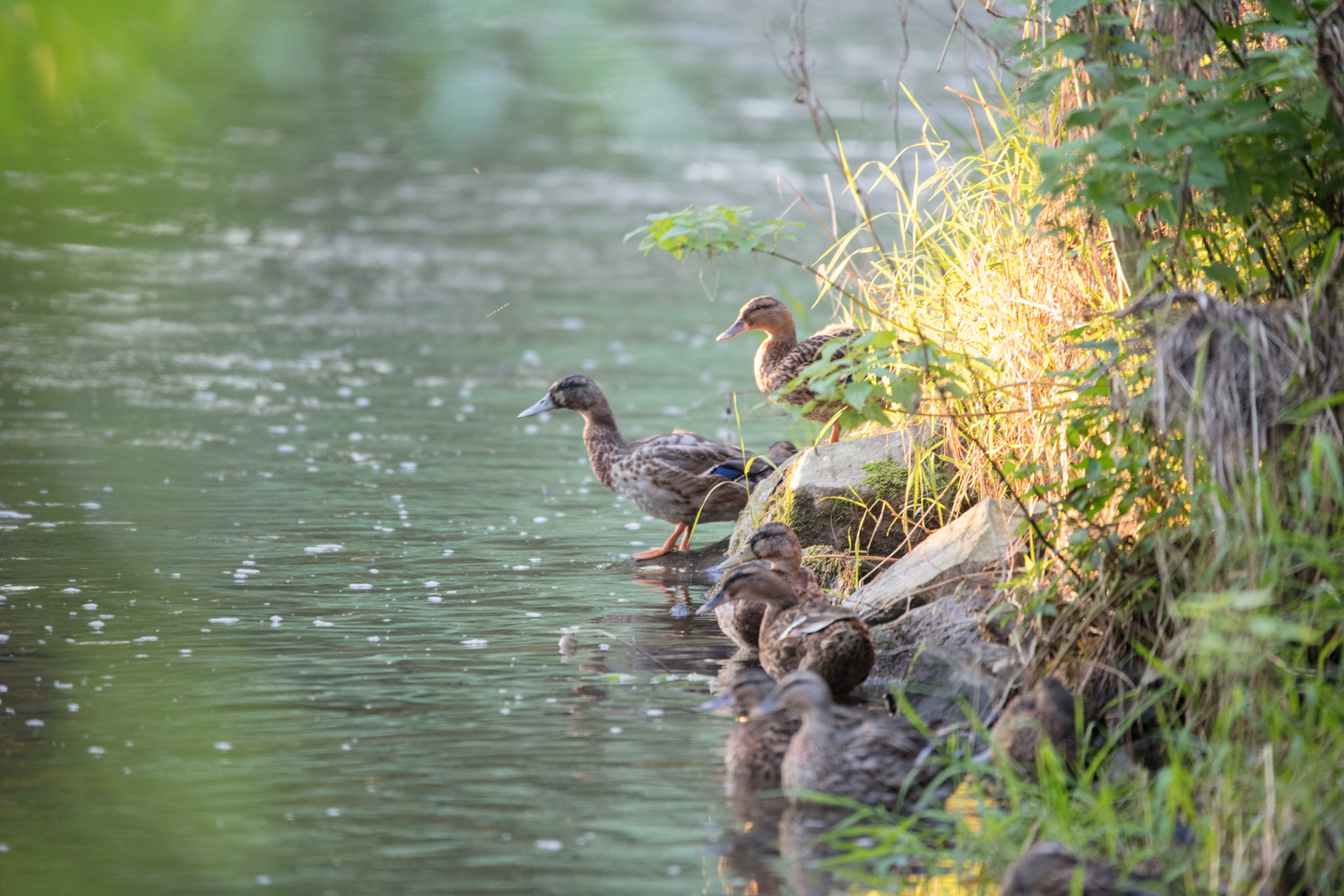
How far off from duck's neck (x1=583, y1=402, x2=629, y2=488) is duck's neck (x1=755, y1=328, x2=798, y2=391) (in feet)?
3.17

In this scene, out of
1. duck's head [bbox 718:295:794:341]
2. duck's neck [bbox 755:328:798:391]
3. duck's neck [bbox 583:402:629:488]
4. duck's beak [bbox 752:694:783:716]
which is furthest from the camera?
duck's neck [bbox 583:402:629:488]

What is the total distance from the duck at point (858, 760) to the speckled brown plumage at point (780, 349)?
315 centimetres

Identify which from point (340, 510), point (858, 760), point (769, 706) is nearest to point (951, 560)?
point (769, 706)

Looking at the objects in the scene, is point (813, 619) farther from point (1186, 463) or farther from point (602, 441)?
point (602, 441)

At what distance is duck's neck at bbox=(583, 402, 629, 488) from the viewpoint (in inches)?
353

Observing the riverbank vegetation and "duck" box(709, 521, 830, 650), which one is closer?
the riverbank vegetation

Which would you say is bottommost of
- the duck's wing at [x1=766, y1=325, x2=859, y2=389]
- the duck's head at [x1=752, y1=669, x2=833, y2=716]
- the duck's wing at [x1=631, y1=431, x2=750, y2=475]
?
the duck's head at [x1=752, y1=669, x2=833, y2=716]

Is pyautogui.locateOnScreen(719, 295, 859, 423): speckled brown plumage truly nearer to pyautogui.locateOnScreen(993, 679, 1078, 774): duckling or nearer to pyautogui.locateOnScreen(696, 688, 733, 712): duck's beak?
pyautogui.locateOnScreen(696, 688, 733, 712): duck's beak

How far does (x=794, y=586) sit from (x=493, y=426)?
5.67m

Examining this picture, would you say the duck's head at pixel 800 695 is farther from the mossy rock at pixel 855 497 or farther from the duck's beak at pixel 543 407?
the duck's beak at pixel 543 407

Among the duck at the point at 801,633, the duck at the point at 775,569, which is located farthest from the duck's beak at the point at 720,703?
the duck at the point at 775,569

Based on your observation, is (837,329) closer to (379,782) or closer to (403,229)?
(379,782)

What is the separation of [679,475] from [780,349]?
3.08 feet

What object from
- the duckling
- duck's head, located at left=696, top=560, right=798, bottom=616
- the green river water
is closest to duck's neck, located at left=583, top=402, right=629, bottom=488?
the green river water
